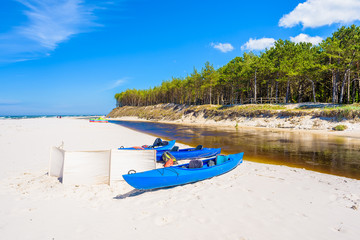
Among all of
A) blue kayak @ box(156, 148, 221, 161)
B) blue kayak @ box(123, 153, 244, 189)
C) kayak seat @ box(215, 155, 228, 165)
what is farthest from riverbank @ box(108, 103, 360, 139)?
blue kayak @ box(123, 153, 244, 189)

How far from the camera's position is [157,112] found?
70.5m

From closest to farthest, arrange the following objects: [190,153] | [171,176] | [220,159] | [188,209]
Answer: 1. [188,209]
2. [171,176]
3. [220,159]
4. [190,153]

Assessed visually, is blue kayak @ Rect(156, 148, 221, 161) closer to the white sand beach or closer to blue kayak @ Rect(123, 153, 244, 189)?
blue kayak @ Rect(123, 153, 244, 189)

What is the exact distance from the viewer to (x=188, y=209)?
16.8 feet

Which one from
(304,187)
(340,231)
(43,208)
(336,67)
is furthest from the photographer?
(336,67)

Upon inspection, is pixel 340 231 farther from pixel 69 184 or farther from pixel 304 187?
pixel 69 184

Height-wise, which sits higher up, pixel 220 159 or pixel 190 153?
pixel 220 159

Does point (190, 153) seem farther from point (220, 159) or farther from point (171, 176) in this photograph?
point (171, 176)

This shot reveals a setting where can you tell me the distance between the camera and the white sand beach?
4016 mm

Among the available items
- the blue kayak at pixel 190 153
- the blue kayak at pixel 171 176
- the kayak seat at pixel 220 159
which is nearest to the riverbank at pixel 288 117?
the blue kayak at pixel 190 153

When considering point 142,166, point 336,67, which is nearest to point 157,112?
point 336,67

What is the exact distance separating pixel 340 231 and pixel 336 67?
33.3 metres

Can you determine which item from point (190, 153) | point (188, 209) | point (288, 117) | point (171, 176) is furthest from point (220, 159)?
point (288, 117)

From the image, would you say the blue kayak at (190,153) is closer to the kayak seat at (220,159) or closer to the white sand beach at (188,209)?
the kayak seat at (220,159)
